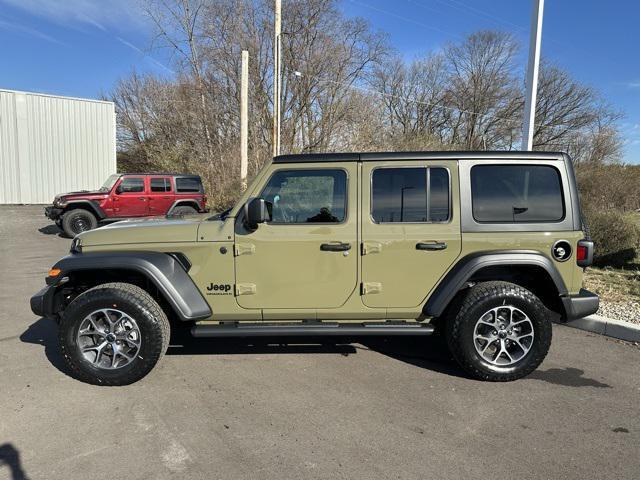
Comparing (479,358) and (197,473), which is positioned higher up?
(479,358)

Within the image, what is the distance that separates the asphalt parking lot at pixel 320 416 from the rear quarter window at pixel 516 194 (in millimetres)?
1405

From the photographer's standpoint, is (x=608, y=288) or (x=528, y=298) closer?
(x=528, y=298)

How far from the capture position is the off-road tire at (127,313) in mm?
3564


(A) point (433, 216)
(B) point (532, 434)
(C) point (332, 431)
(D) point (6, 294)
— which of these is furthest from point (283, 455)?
(D) point (6, 294)

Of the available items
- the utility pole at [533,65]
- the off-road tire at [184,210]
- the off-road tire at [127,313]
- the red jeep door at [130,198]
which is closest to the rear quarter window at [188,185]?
the off-road tire at [184,210]

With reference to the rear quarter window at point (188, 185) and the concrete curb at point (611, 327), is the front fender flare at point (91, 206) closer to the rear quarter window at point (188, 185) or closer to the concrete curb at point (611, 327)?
the rear quarter window at point (188, 185)

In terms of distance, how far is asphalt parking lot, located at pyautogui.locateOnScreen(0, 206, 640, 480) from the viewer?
262 centimetres

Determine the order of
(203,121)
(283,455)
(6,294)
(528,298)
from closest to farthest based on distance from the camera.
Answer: (283,455) → (528,298) → (6,294) → (203,121)

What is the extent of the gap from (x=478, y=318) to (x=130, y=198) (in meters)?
11.4

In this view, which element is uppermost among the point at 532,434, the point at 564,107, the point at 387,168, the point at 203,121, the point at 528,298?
the point at 564,107

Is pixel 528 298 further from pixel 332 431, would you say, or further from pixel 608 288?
pixel 608 288

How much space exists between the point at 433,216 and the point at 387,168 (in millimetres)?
563

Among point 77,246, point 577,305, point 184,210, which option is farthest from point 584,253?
point 184,210

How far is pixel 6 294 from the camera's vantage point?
21.1ft
